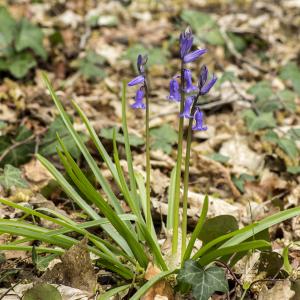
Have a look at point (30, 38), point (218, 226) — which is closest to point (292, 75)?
point (30, 38)

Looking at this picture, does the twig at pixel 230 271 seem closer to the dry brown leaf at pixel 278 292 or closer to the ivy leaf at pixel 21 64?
the dry brown leaf at pixel 278 292

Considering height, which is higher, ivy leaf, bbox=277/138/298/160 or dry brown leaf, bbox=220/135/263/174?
ivy leaf, bbox=277/138/298/160

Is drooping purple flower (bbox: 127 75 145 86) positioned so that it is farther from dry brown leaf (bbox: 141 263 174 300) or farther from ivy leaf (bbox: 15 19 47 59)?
ivy leaf (bbox: 15 19 47 59)

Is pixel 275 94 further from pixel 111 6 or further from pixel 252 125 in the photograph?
pixel 111 6

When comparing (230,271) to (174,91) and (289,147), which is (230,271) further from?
(289,147)

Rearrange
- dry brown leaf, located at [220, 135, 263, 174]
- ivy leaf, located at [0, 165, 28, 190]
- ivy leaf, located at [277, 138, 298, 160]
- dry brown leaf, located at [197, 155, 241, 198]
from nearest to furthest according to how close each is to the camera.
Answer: ivy leaf, located at [0, 165, 28, 190] < dry brown leaf, located at [197, 155, 241, 198] < ivy leaf, located at [277, 138, 298, 160] < dry brown leaf, located at [220, 135, 263, 174]

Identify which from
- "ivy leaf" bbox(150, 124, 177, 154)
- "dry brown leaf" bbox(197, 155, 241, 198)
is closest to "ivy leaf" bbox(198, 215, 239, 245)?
"dry brown leaf" bbox(197, 155, 241, 198)
